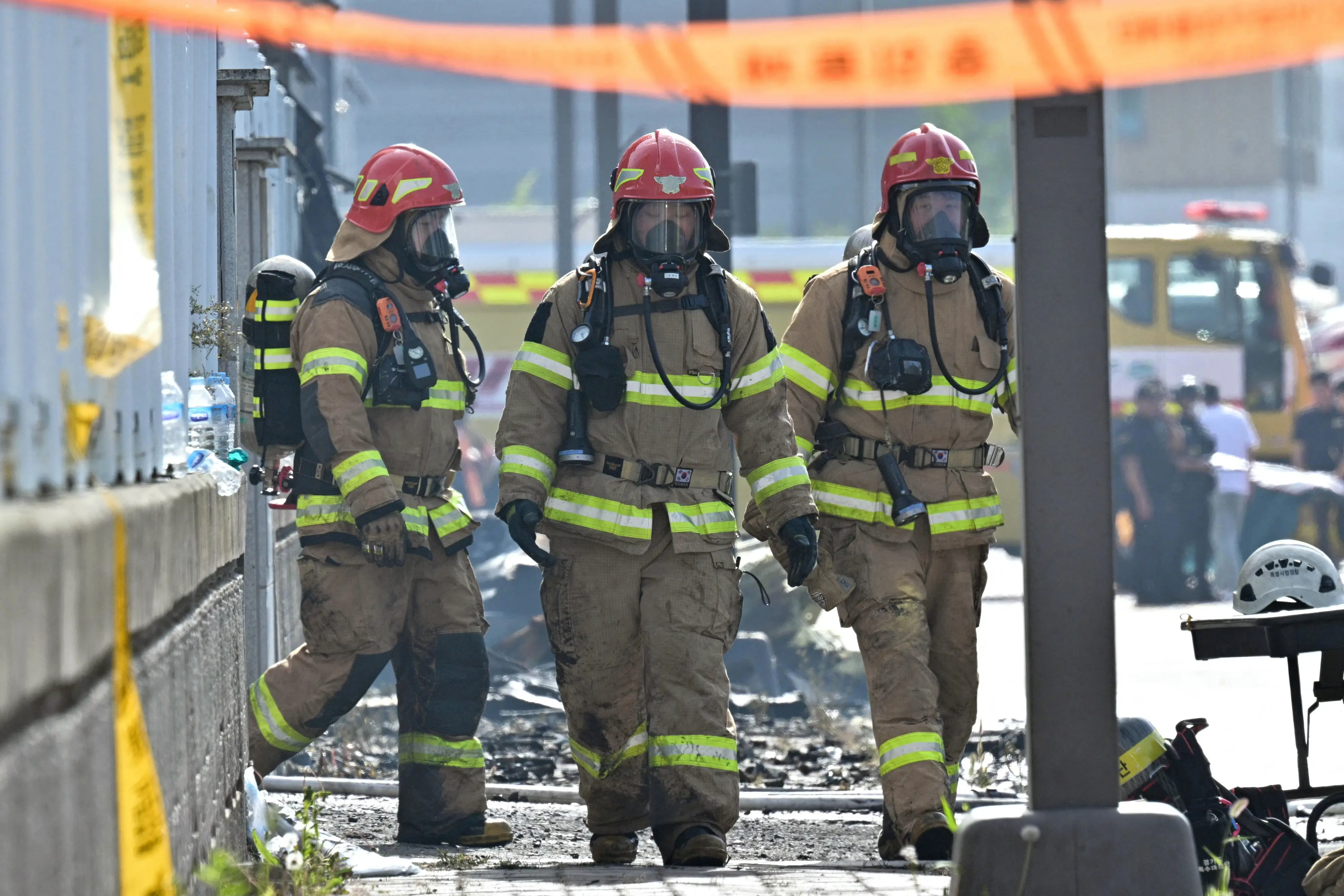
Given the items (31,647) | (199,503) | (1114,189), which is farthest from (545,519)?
(1114,189)

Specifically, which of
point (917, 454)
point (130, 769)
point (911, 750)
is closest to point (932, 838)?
point (911, 750)

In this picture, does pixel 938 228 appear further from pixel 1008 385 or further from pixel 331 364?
pixel 331 364

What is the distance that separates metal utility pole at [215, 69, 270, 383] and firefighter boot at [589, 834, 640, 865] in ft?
6.70

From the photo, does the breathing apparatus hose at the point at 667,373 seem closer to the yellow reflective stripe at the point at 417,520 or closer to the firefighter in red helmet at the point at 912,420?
the firefighter in red helmet at the point at 912,420

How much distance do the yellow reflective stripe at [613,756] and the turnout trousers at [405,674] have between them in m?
0.53

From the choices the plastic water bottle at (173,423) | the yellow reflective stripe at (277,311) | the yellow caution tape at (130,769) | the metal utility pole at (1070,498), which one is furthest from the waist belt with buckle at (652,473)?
the yellow caution tape at (130,769)

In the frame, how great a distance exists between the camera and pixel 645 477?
5902 mm

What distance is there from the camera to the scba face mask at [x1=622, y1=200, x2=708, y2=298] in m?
6.00

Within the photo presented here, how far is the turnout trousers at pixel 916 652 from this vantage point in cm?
574

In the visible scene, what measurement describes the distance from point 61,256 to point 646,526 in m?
3.12

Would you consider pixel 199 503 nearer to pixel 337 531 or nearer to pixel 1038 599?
pixel 1038 599

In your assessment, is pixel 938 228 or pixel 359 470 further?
pixel 938 228

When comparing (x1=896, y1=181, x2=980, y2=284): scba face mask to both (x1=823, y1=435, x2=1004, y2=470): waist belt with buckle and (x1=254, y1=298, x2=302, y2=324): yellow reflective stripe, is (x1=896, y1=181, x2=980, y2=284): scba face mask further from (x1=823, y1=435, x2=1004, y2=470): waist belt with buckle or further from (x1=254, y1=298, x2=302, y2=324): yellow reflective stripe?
(x1=254, y1=298, x2=302, y2=324): yellow reflective stripe

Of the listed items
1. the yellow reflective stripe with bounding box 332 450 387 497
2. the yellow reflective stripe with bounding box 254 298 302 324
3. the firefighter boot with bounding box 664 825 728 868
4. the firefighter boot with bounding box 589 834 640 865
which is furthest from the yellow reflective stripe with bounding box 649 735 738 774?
the yellow reflective stripe with bounding box 254 298 302 324
